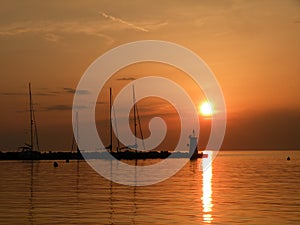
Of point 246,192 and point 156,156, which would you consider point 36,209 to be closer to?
point 246,192

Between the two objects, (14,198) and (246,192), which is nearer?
(14,198)

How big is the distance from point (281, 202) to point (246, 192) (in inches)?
375

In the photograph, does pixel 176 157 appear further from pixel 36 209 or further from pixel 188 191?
pixel 36 209

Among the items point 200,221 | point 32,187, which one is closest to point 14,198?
point 32,187

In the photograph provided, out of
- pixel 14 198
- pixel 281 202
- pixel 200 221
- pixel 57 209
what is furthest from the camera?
pixel 14 198

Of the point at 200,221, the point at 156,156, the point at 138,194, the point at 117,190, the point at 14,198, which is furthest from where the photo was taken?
the point at 156,156

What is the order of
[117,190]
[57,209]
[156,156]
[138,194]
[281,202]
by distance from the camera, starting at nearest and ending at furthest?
[57,209], [281,202], [138,194], [117,190], [156,156]

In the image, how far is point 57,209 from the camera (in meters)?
40.7

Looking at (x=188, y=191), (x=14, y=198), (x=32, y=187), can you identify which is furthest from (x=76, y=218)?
(x=32, y=187)

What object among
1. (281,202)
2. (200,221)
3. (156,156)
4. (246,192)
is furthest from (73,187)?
(156,156)

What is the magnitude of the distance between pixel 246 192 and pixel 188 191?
5.70 m

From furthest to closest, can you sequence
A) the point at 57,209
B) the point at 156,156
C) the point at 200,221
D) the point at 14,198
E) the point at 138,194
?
the point at 156,156, the point at 138,194, the point at 14,198, the point at 57,209, the point at 200,221

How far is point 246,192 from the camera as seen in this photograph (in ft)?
179

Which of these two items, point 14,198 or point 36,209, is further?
point 14,198
